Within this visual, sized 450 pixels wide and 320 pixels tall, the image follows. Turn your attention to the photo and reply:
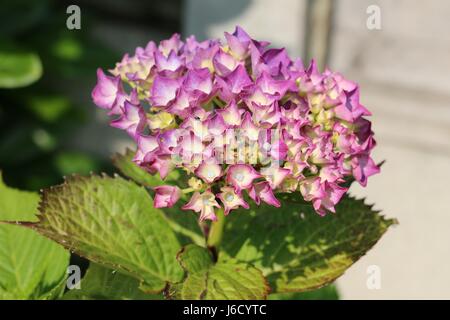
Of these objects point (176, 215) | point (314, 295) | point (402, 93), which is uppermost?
point (402, 93)

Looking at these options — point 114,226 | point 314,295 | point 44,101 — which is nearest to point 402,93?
point 314,295

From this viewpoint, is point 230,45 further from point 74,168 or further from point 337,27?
point 74,168

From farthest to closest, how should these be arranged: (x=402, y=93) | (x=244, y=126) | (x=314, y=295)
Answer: (x=402, y=93)
(x=314, y=295)
(x=244, y=126)

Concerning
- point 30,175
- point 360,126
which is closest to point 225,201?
point 360,126

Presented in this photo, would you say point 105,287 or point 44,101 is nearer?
point 105,287

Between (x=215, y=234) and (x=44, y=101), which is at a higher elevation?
(x=44, y=101)

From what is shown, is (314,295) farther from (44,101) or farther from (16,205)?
(44,101)

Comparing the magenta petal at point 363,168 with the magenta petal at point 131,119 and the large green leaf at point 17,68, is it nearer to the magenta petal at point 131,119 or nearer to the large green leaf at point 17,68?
the magenta petal at point 131,119
